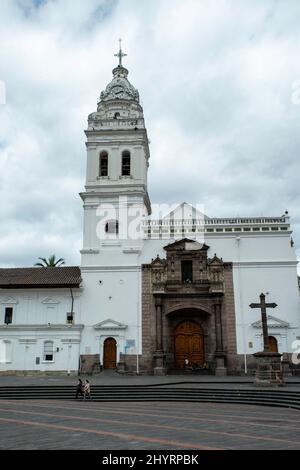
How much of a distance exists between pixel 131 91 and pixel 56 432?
3365 cm

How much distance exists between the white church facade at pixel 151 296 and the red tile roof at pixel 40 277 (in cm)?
9

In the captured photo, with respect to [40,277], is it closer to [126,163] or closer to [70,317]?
[70,317]

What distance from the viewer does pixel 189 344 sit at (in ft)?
106

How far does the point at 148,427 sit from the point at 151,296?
2014 cm

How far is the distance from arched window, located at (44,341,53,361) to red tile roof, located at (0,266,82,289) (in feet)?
13.9

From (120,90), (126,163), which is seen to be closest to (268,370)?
(126,163)

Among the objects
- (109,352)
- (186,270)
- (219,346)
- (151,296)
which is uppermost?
(186,270)

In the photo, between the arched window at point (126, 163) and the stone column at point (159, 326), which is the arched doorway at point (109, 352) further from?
the arched window at point (126, 163)

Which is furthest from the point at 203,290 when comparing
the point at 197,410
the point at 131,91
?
the point at 131,91

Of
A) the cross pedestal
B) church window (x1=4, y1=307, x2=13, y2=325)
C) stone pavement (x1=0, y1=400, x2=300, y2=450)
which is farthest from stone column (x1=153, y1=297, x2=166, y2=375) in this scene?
stone pavement (x1=0, y1=400, x2=300, y2=450)

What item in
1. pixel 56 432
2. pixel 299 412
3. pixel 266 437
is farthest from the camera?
pixel 299 412

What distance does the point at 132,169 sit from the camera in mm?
36031

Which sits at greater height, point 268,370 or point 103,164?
point 103,164
